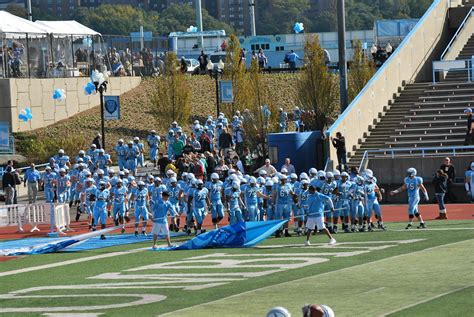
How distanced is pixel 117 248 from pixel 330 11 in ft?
436

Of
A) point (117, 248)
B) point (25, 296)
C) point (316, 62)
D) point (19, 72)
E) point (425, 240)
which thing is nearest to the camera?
point (25, 296)

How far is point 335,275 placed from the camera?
25.2 m

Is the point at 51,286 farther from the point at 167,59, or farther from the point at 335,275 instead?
the point at 167,59

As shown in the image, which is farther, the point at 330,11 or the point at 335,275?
the point at 330,11

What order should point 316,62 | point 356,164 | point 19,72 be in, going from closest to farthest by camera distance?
point 356,164 → point 316,62 → point 19,72

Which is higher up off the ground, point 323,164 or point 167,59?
point 167,59

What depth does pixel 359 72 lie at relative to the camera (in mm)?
55562

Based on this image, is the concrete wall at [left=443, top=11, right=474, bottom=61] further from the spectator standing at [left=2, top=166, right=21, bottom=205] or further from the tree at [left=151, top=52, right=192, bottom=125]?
the spectator standing at [left=2, top=166, right=21, bottom=205]

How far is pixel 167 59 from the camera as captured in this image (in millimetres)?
57062

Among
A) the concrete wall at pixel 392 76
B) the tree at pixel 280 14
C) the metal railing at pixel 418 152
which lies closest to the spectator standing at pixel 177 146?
the concrete wall at pixel 392 76

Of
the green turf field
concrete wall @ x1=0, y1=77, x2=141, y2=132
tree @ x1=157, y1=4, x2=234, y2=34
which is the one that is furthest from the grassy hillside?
tree @ x1=157, y1=4, x2=234, y2=34

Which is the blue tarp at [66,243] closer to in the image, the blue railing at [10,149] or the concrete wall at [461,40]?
the blue railing at [10,149]

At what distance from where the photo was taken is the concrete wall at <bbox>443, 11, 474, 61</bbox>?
50.0m

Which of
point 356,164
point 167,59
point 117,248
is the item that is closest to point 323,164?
point 356,164
